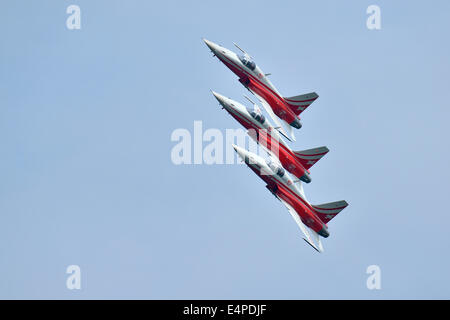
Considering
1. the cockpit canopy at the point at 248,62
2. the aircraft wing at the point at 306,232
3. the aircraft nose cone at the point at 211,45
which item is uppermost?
the aircraft nose cone at the point at 211,45

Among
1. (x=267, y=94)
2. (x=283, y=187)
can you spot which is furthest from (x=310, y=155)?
(x=267, y=94)

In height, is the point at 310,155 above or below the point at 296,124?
below

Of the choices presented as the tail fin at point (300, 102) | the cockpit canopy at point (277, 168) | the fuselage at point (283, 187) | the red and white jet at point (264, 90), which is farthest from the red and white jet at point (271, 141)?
the tail fin at point (300, 102)

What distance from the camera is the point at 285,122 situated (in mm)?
114188

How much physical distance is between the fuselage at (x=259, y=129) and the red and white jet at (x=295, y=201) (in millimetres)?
2239

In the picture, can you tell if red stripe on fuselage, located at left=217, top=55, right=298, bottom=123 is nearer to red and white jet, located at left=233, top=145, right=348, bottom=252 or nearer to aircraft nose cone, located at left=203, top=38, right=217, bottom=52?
aircraft nose cone, located at left=203, top=38, right=217, bottom=52

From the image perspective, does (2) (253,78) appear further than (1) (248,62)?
Yes

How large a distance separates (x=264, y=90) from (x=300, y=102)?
4.43 metres

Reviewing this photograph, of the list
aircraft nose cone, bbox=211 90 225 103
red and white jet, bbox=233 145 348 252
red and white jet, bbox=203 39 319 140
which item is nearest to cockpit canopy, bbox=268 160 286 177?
red and white jet, bbox=233 145 348 252

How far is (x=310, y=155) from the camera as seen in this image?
364 ft

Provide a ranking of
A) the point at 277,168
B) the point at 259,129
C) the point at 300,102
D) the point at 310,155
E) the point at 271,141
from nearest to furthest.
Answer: the point at 277,168, the point at 259,129, the point at 271,141, the point at 310,155, the point at 300,102

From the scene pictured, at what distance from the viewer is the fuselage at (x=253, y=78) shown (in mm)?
111688

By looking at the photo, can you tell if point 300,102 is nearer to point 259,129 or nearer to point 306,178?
point 259,129

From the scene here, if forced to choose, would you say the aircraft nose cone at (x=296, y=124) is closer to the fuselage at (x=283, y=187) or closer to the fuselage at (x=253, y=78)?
the fuselage at (x=253, y=78)
